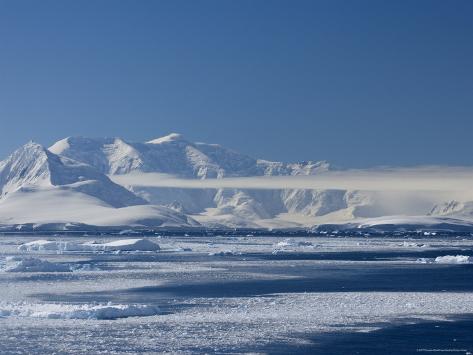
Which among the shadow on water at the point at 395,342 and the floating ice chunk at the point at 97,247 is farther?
the floating ice chunk at the point at 97,247

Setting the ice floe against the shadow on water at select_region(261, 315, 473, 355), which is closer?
the shadow on water at select_region(261, 315, 473, 355)

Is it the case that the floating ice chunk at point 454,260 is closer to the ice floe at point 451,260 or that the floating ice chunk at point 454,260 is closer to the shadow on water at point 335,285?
the ice floe at point 451,260

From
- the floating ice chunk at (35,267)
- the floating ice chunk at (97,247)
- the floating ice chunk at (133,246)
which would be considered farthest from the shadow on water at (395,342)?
the floating ice chunk at (97,247)

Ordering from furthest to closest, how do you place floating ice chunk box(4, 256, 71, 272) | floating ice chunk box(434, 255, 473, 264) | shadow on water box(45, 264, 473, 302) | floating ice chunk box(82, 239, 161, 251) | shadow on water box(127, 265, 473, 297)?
floating ice chunk box(82, 239, 161, 251) → floating ice chunk box(434, 255, 473, 264) → floating ice chunk box(4, 256, 71, 272) → shadow on water box(127, 265, 473, 297) → shadow on water box(45, 264, 473, 302)

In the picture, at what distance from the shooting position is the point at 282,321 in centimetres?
3769

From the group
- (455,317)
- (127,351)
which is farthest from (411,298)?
(127,351)

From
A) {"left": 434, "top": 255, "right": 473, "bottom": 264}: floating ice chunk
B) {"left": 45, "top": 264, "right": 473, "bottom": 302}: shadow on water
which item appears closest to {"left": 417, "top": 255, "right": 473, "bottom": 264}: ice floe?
{"left": 434, "top": 255, "right": 473, "bottom": 264}: floating ice chunk

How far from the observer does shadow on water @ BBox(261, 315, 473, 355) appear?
102 feet

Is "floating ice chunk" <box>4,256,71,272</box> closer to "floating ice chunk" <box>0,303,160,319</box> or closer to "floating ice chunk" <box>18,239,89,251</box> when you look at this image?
"floating ice chunk" <box>0,303,160,319</box>

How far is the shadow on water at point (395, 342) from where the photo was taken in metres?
31.0

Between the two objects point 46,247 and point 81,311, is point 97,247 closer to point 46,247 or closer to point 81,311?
point 46,247

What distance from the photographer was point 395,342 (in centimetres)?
3262

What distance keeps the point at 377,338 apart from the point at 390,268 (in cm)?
3818

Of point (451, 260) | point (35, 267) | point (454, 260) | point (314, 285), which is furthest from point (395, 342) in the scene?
point (451, 260)
